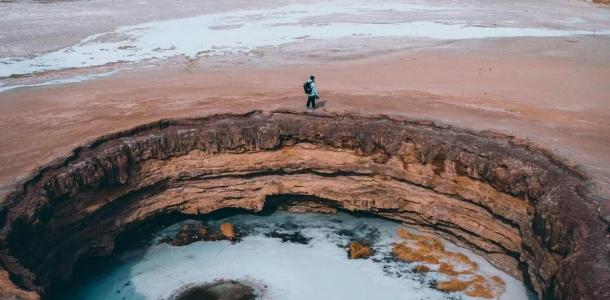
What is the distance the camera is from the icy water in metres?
14.8

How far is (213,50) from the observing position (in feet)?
116

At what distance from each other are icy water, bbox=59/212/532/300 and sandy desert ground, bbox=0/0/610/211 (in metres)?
4.07

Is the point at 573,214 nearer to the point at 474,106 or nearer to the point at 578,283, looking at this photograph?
the point at 578,283

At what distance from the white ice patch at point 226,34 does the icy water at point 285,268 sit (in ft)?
64.4

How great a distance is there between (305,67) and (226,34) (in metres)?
13.9

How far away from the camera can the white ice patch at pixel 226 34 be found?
33938 mm

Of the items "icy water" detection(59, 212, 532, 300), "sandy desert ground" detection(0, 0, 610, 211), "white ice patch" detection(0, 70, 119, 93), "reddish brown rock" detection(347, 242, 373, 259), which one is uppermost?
"sandy desert ground" detection(0, 0, 610, 211)

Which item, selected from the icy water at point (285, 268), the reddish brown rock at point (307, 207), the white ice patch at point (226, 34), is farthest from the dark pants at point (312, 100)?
the white ice patch at point (226, 34)

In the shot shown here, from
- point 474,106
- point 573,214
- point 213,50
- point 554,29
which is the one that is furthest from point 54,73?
point 554,29

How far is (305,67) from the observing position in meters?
29.2

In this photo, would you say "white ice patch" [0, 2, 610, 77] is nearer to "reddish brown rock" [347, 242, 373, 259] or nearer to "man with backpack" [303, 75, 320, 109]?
A: "man with backpack" [303, 75, 320, 109]

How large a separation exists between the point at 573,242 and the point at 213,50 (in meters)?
28.0

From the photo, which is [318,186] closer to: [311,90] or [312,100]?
[312,100]

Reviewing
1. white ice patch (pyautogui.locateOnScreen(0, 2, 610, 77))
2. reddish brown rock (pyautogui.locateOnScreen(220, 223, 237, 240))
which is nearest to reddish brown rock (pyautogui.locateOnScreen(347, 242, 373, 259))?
reddish brown rock (pyautogui.locateOnScreen(220, 223, 237, 240))
